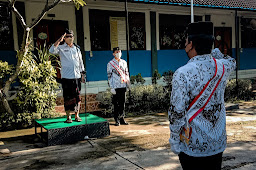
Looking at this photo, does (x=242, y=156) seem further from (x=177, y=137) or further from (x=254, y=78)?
(x=254, y=78)

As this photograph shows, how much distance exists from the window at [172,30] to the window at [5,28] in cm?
651

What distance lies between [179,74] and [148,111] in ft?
22.9

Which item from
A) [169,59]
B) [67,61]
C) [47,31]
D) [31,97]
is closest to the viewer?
[67,61]

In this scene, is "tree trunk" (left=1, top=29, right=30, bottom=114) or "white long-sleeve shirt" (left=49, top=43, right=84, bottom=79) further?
"tree trunk" (left=1, top=29, right=30, bottom=114)

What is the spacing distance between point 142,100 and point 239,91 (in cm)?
463

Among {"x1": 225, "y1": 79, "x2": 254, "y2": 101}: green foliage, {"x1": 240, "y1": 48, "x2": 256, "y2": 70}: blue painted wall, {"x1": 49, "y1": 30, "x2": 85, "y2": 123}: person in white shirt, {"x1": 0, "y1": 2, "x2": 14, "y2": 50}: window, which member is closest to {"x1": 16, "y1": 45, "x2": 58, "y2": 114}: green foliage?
{"x1": 49, "y1": 30, "x2": 85, "y2": 123}: person in white shirt

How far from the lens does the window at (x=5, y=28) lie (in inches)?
350

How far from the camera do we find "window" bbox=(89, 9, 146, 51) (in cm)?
1073

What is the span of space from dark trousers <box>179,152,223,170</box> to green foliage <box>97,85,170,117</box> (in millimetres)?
6286

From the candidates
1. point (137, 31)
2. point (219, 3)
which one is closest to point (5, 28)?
point (137, 31)

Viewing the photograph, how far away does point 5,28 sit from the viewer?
894 cm

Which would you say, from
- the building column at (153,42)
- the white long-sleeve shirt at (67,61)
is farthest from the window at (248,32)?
the white long-sleeve shirt at (67,61)

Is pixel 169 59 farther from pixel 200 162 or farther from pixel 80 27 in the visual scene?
pixel 200 162

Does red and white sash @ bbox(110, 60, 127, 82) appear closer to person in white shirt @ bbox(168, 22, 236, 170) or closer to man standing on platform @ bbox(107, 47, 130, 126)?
man standing on platform @ bbox(107, 47, 130, 126)
